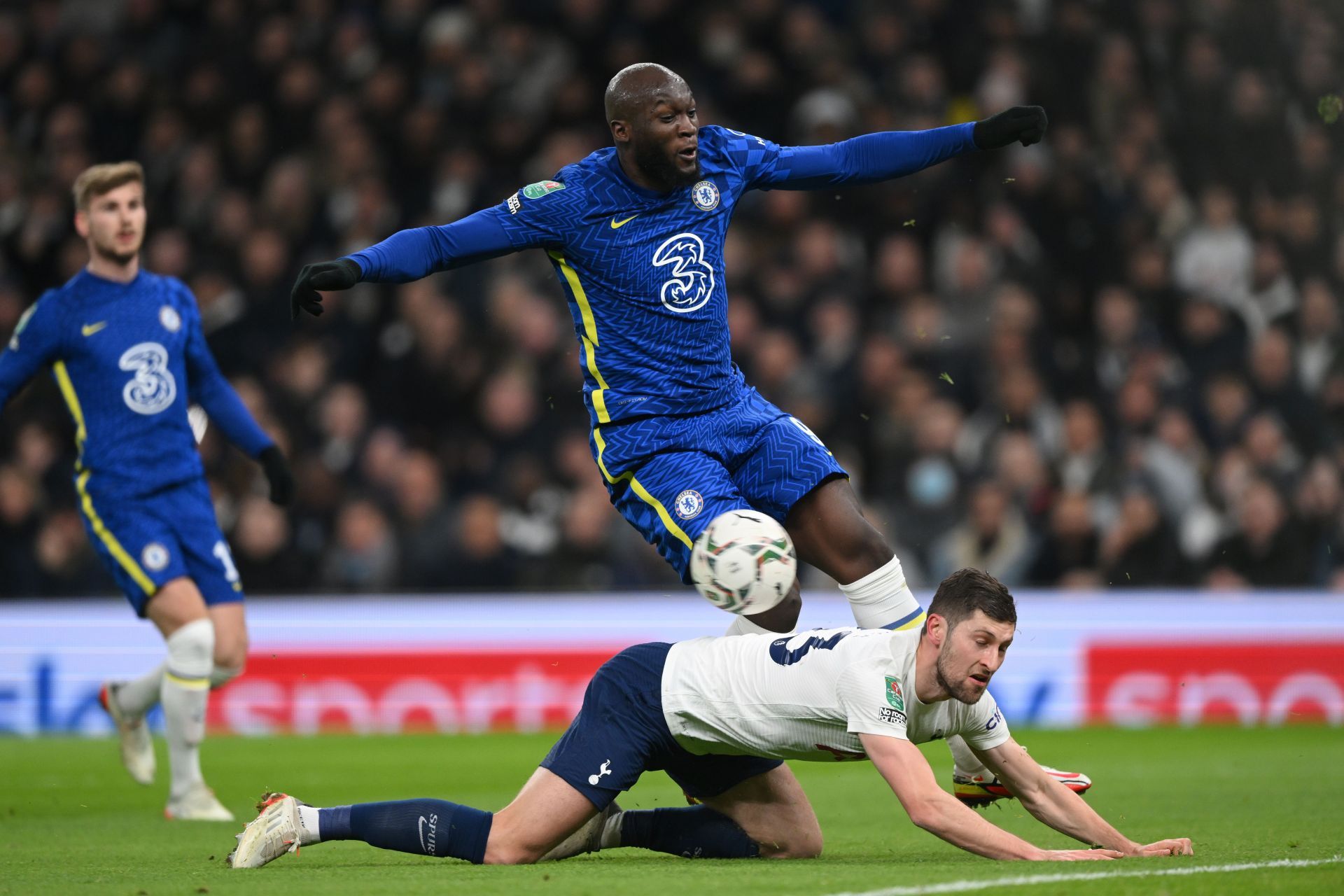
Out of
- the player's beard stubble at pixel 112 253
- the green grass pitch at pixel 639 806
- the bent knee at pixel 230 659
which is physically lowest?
the green grass pitch at pixel 639 806

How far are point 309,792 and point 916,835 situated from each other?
9.30 feet

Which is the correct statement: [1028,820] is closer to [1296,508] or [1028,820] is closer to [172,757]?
[172,757]

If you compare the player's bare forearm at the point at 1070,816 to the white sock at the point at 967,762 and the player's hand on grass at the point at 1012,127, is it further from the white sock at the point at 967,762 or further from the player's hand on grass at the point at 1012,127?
the player's hand on grass at the point at 1012,127

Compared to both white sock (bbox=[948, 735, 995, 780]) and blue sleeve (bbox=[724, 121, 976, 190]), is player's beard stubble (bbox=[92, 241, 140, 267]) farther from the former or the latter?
white sock (bbox=[948, 735, 995, 780])

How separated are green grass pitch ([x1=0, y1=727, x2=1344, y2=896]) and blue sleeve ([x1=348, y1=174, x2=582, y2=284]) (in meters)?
1.67

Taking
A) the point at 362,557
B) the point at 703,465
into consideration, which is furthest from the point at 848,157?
the point at 362,557

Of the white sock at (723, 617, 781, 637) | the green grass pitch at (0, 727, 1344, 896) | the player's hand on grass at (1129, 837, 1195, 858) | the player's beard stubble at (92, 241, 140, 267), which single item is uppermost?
the player's beard stubble at (92, 241, 140, 267)

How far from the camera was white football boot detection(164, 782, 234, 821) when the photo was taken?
6891mm

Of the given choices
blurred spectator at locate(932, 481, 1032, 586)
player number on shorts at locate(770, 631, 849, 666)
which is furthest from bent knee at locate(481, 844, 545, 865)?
blurred spectator at locate(932, 481, 1032, 586)

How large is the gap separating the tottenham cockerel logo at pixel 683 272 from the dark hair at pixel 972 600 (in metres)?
1.38

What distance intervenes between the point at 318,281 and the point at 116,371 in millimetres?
2662

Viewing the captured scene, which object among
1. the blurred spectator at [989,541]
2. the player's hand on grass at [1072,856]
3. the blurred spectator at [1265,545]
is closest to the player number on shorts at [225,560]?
the player's hand on grass at [1072,856]

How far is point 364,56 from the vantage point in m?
13.4

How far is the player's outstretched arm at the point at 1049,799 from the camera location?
4.79 meters
